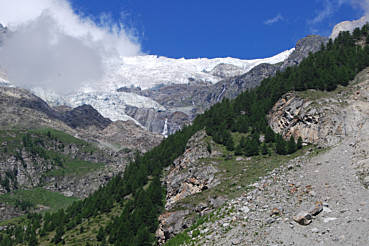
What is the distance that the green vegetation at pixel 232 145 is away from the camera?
8350 centimetres

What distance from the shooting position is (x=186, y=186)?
8312cm

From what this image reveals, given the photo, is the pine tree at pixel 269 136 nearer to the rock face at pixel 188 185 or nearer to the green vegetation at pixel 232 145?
the green vegetation at pixel 232 145

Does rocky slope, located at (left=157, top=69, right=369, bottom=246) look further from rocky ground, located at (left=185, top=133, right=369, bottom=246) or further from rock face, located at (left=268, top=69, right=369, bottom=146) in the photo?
rock face, located at (left=268, top=69, right=369, bottom=146)

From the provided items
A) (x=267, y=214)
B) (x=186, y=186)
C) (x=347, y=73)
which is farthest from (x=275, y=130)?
(x=267, y=214)

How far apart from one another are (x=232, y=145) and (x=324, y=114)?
2749 cm

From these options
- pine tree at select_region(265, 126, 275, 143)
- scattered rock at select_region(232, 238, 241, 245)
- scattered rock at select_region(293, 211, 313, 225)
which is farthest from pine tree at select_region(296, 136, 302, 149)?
scattered rock at select_region(232, 238, 241, 245)

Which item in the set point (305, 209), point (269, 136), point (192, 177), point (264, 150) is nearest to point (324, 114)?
point (264, 150)

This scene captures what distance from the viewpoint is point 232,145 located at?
9600 cm

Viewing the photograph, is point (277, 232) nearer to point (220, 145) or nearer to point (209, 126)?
point (220, 145)

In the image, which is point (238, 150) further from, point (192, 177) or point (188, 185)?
point (188, 185)

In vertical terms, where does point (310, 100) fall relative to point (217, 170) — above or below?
above

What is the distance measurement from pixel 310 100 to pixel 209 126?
39995 millimetres

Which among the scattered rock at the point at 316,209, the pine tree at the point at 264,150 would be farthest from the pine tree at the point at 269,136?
the scattered rock at the point at 316,209

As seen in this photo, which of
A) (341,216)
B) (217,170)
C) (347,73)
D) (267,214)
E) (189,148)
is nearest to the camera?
(341,216)
